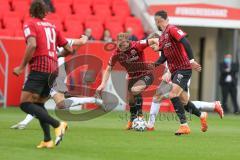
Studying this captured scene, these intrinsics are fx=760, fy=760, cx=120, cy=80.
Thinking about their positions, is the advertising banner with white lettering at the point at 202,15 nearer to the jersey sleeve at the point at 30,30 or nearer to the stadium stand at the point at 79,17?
the stadium stand at the point at 79,17

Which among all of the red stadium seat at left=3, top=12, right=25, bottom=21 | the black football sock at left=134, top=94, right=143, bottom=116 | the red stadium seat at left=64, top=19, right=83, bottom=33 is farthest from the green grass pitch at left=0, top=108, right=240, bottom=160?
the red stadium seat at left=64, top=19, right=83, bottom=33

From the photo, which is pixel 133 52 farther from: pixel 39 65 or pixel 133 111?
pixel 39 65

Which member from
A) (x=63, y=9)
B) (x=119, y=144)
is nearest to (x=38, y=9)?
(x=119, y=144)

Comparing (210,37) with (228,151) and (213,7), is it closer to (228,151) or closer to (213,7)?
(213,7)

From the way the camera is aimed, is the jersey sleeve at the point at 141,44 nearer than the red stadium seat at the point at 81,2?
Yes

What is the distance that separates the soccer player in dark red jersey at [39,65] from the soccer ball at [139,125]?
12.8ft

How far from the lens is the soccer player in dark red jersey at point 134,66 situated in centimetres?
1496

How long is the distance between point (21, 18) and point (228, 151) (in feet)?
44.9

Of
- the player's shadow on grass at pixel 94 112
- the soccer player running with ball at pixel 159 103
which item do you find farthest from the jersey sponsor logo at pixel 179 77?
the player's shadow on grass at pixel 94 112

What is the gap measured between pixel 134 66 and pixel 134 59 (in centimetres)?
23

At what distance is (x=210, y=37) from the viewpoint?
2806 cm

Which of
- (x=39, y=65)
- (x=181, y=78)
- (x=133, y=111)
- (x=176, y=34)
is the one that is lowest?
(x=133, y=111)

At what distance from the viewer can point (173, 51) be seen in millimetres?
14141

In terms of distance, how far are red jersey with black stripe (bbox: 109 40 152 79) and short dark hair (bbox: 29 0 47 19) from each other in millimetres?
3977
